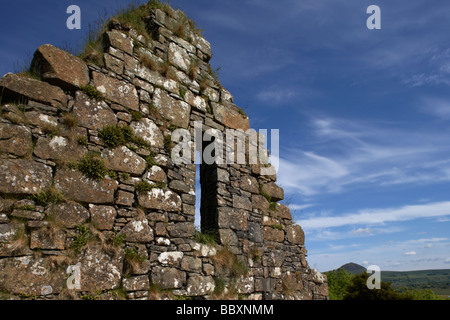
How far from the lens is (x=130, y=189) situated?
13.5 ft

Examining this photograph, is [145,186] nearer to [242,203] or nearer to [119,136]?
[119,136]

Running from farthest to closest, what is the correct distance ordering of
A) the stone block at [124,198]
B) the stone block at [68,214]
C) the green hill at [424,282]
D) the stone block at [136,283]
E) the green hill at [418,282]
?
the green hill at [424,282]
the green hill at [418,282]
the stone block at [124,198]
the stone block at [136,283]
the stone block at [68,214]

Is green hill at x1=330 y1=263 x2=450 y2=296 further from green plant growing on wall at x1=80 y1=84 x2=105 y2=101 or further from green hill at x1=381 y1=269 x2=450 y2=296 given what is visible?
green plant growing on wall at x1=80 y1=84 x2=105 y2=101

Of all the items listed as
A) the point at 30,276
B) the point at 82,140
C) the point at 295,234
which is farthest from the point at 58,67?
the point at 295,234

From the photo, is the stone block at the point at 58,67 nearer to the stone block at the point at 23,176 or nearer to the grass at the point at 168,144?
the stone block at the point at 23,176

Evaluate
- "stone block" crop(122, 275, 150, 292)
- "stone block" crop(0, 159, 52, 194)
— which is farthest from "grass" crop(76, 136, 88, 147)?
"stone block" crop(122, 275, 150, 292)

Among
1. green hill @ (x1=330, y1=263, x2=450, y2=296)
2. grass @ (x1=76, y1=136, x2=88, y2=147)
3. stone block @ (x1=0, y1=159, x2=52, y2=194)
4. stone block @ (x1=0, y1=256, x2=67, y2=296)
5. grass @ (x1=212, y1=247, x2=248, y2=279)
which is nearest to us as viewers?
stone block @ (x1=0, y1=256, x2=67, y2=296)

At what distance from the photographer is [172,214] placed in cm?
444

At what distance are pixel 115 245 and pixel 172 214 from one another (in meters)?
0.95

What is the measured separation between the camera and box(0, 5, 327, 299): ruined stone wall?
129 inches

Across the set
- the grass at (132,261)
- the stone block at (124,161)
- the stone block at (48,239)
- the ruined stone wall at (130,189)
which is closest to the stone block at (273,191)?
the ruined stone wall at (130,189)

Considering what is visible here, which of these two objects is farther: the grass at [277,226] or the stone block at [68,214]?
the grass at [277,226]

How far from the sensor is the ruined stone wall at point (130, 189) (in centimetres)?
328
